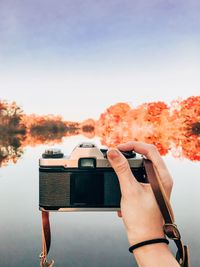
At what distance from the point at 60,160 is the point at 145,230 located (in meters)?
0.35

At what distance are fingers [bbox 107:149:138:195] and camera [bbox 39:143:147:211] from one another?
0.64 feet

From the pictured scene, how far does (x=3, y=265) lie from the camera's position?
2.69m

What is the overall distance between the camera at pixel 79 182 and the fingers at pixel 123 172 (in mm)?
196

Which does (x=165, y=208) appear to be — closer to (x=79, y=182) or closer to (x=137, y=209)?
(x=137, y=209)

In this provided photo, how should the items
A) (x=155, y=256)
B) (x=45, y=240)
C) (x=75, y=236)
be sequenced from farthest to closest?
1. (x=75, y=236)
2. (x=45, y=240)
3. (x=155, y=256)

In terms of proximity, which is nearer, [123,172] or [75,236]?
[123,172]

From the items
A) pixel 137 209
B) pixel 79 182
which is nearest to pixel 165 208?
pixel 137 209

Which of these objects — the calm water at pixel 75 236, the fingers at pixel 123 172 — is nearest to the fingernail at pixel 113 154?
the fingers at pixel 123 172

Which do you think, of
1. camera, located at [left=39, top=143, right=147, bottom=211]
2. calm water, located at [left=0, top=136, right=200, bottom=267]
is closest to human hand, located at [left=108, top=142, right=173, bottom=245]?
camera, located at [left=39, top=143, right=147, bottom=211]

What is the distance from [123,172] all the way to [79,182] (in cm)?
25

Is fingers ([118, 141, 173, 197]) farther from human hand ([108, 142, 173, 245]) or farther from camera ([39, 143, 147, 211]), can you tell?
camera ([39, 143, 147, 211])

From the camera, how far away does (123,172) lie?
37.3 inches

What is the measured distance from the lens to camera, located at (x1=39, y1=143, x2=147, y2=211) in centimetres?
117

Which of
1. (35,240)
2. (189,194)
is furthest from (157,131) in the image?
(35,240)
